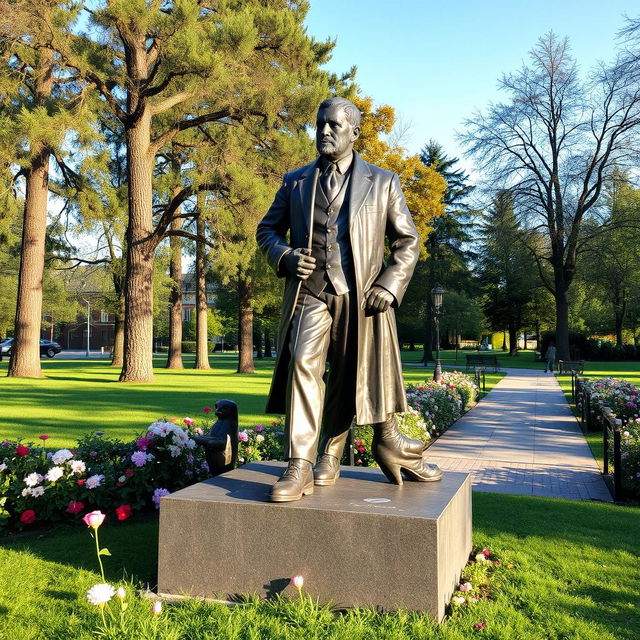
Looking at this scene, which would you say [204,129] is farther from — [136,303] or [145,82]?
[136,303]

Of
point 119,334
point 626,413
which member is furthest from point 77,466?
point 119,334

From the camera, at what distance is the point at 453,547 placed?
3740 mm

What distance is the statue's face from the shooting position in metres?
3.91

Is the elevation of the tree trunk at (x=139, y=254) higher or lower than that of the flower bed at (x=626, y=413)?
higher

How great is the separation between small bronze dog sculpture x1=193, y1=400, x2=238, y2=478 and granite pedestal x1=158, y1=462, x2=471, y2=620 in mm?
1180

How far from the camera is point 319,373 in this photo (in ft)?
12.6

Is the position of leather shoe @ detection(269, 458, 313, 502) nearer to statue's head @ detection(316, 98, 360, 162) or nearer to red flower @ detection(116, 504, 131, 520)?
red flower @ detection(116, 504, 131, 520)

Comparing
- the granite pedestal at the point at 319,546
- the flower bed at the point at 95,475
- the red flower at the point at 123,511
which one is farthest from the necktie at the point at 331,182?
the red flower at the point at 123,511

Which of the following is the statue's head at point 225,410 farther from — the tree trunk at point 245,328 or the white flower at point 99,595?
the tree trunk at point 245,328

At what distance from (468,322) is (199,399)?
38.5 m

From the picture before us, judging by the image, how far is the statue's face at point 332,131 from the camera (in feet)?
12.8

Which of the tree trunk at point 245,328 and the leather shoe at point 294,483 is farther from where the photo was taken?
the tree trunk at point 245,328

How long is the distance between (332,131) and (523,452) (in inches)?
291

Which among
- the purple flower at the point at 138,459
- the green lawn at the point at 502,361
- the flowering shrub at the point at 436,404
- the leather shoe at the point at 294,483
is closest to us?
the leather shoe at the point at 294,483
